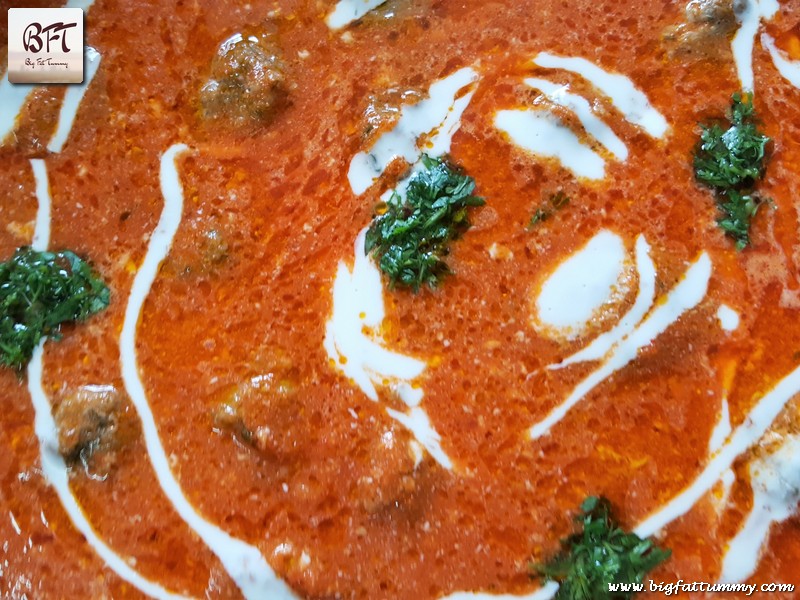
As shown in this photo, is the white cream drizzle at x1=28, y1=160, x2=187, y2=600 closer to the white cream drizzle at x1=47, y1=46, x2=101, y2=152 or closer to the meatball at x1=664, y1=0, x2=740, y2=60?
the white cream drizzle at x1=47, y1=46, x2=101, y2=152

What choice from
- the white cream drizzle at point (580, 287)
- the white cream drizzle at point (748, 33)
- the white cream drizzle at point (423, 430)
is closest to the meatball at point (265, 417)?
the white cream drizzle at point (423, 430)

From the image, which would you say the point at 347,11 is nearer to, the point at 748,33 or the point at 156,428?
the point at 748,33

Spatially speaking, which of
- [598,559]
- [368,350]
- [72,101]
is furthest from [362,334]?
[72,101]

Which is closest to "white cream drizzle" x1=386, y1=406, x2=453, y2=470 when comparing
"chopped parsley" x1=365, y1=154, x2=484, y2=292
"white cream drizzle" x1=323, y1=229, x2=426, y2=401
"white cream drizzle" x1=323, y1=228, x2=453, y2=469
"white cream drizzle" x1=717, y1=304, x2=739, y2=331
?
"white cream drizzle" x1=323, y1=228, x2=453, y2=469

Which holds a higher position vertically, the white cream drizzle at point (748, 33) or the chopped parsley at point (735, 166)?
the white cream drizzle at point (748, 33)

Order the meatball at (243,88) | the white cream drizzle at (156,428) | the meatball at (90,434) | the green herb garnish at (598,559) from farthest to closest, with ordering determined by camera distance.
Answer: the meatball at (243,88) → the meatball at (90,434) → the white cream drizzle at (156,428) → the green herb garnish at (598,559)

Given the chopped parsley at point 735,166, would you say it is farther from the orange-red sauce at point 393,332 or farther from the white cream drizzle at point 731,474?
the white cream drizzle at point 731,474
